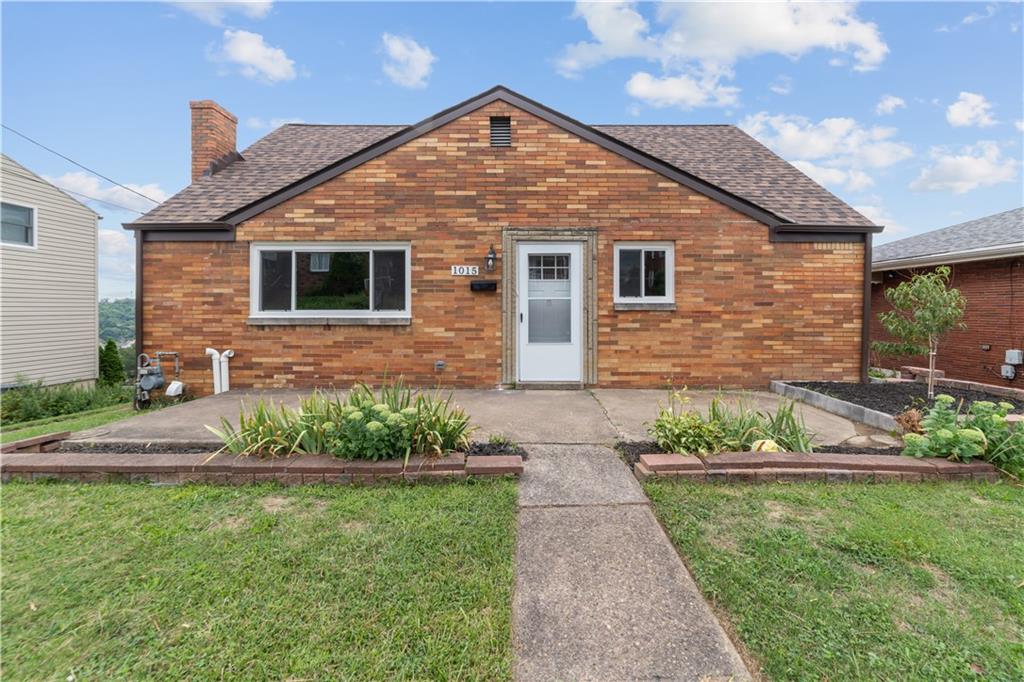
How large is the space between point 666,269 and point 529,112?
364cm

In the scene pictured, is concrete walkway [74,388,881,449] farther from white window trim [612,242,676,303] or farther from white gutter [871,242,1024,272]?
white gutter [871,242,1024,272]

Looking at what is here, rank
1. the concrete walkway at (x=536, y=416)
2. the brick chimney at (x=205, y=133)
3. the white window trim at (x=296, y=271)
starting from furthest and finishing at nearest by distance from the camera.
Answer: the brick chimney at (x=205, y=133) → the white window trim at (x=296, y=271) → the concrete walkway at (x=536, y=416)

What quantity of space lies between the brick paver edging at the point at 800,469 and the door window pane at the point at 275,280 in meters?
6.76

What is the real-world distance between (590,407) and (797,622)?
4.21m

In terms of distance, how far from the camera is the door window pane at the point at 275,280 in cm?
777

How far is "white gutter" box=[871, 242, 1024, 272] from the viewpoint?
9.76 m

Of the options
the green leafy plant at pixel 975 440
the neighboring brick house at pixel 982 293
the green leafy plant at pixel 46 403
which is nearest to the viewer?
the green leafy plant at pixel 975 440

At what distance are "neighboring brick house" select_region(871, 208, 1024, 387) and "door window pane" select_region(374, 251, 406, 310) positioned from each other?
11.1 m

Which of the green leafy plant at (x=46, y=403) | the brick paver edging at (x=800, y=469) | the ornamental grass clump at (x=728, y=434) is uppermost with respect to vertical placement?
the ornamental grass clump at (x=728, y=434)

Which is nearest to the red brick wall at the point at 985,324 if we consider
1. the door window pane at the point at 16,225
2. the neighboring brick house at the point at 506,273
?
the neighboring brick house at the point at 506,273

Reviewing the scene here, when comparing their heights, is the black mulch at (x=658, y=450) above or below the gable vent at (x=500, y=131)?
below

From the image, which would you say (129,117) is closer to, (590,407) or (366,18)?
(366,18)

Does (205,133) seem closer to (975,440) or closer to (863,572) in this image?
(863,572)

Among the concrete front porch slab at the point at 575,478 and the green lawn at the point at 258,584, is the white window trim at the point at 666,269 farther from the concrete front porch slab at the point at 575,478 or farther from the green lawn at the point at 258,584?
the green lawn at the point at 258,584
